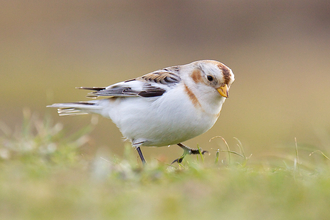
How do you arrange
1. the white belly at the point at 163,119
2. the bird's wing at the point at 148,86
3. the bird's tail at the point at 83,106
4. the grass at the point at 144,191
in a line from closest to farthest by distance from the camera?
the grass at the point at 144,191, the white belly at the point at 163,119, the bird's wing at the point at 148,86, the bird's tail at the point at 83,106

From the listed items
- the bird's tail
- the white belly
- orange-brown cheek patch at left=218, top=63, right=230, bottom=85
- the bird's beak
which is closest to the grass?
the white belly

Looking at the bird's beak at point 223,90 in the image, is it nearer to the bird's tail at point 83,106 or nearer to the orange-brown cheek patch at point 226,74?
the orange-brown cheek patch at point 226,74

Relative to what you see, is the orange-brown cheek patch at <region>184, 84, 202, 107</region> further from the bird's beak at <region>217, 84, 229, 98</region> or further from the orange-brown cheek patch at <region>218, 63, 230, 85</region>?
the orange-brown cheek patch at <region>218, 63, 230, 85</region>

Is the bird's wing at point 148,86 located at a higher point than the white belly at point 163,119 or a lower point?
higher

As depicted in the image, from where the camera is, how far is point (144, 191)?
10.3 ft

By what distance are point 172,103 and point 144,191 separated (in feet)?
6.06

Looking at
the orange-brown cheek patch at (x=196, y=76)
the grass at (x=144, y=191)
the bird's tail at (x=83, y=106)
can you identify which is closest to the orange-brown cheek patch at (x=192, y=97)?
the orange-brown cheek patch at (x=196, y=76)

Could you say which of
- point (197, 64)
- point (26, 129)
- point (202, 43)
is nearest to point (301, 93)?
point (202, 43)

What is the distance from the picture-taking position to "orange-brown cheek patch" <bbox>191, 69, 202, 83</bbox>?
5.16 metres

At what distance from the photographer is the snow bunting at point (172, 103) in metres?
4.87

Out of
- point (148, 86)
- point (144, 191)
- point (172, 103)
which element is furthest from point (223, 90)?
point (144, 191)

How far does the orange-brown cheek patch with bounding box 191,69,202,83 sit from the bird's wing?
0.17 metres

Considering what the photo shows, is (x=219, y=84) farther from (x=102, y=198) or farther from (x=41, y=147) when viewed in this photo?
(x=102, y=198)

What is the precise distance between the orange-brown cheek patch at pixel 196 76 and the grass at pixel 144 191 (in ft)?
4.38
